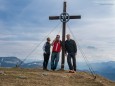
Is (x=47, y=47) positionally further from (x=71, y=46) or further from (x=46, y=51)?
(x=71, y=46)

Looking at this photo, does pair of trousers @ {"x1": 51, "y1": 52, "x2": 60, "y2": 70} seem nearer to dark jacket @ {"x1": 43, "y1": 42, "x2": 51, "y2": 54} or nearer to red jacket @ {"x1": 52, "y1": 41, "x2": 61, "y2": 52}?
red jacket @ {"x1": 52, "y1": 41, "x2": 61, "y2": 52}

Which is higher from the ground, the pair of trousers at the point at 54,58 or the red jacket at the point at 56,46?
the red jacket at the point at 56,46

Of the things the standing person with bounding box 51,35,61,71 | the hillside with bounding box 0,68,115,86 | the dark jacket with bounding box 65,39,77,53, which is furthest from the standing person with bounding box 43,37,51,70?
the hillside with bounding box 0,68,115,86

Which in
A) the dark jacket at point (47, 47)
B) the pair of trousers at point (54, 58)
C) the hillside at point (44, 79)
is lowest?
the hillside at point (44, 79)

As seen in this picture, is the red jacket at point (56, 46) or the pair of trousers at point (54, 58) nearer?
the red jacket at point (56, 46)

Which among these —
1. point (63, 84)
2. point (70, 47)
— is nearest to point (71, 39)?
point (70, 47)

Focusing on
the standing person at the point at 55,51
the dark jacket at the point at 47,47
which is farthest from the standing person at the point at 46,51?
the standing person at the point at 55,51

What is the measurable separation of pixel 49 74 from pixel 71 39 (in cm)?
496

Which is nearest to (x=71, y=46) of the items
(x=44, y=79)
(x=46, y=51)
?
(x=46, y=51)

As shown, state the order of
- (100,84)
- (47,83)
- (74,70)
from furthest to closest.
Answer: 1. (74,70)
2. (100,84)
3. (47,83)

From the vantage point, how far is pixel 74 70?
30219 mm

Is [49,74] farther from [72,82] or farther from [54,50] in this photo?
[54,50]

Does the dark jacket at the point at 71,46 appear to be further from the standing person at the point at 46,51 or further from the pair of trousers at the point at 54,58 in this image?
the standing person at the point at 46,51

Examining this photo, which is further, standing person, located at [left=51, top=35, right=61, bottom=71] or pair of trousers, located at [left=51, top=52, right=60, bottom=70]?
pair of trousers, located at [left=51, top=52, right=60, bottom=70]
